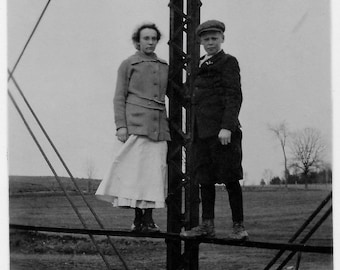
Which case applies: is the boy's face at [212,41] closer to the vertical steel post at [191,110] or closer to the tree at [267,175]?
the vertical steel post at [191,110]

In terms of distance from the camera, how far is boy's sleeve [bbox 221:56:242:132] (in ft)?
12.0

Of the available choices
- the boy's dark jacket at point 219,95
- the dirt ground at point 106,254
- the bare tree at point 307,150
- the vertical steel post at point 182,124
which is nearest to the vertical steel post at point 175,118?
the vertical steel post at point 182,124

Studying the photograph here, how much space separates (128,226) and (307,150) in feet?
4.14

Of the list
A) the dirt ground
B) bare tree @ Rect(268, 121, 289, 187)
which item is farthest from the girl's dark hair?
the dirt ground

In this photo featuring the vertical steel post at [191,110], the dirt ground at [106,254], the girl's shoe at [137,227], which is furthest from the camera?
the dirt ground at [106,254]

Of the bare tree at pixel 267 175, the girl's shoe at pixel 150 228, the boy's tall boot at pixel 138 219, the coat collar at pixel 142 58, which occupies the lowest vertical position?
the girl's shoe at pixel 150 228

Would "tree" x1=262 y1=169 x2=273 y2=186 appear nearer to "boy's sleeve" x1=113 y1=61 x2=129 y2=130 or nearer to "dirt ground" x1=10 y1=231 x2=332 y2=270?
"dirt ground" x1=10 y1=231 x2=332 y2=270

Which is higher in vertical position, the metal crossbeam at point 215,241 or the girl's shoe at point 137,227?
the girl's shoe at point 137,227

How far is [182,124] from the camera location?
→ 13.0ft

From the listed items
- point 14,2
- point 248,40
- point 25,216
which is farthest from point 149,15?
point 25,216

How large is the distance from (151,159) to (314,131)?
955 millimetres

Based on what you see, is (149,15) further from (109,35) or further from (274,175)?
(274,175)

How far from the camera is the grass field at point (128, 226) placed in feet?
12.5

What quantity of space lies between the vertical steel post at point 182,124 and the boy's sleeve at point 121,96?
26 centimetres
